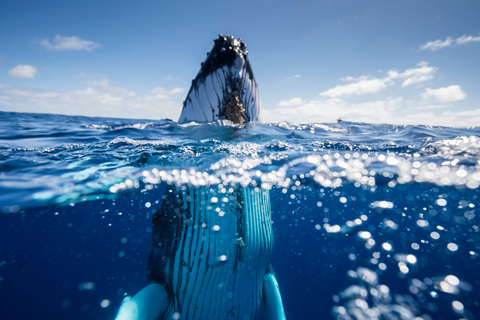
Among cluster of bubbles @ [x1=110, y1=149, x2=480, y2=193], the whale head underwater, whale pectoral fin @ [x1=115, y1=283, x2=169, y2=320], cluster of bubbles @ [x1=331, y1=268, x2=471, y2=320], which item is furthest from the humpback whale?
cluster of bubbles @ [x1=331, y1=268, x2=471, y2=320]

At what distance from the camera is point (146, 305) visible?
8.93 ft

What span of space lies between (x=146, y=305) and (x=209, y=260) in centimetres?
90

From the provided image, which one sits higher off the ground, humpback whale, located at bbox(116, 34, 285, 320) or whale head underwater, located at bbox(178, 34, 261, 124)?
whale head underwater, located at bbox(178, 34, 261, 124)

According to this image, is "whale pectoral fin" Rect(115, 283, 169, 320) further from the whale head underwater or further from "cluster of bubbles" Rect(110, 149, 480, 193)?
the whale head underwater

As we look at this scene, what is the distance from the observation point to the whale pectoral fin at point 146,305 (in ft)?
8.43

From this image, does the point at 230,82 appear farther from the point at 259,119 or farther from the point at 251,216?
the point at 251,216

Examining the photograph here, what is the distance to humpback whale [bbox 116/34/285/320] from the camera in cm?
286

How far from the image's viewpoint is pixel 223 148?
4.81m

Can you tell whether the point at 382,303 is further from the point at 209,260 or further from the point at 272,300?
the point at 209,260

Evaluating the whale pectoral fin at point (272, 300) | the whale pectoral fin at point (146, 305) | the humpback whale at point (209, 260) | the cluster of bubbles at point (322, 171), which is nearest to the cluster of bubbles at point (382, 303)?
the cluster of bubbles at point (322, 171)

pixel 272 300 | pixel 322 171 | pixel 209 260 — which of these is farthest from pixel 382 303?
pixel 209 260

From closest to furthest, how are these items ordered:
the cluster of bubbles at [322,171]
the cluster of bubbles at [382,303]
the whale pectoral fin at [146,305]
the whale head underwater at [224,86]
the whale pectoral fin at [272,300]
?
the whale pectoral fin at [146,305] < the whale pectoral fin at [272,300] < the cluster of bubbles at [322,171] < the whale head underwater at [224,86] < the cluster of bubbles at [382,303]

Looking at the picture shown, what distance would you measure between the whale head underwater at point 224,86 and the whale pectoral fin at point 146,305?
430 cm

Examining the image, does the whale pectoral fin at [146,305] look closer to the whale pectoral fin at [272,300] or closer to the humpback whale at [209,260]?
the humpback whale at [209,260]
